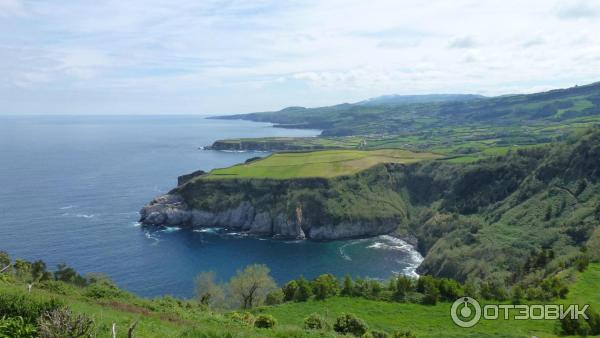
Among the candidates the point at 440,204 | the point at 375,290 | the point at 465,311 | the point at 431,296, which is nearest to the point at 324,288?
the point at 375,290

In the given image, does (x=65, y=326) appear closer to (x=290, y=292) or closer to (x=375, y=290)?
(x=290, y=292)

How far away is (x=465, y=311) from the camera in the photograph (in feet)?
137

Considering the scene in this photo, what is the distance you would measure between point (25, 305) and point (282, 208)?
107 m

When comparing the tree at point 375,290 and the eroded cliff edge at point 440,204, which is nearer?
the tree at point 375,290

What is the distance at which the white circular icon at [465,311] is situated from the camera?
38562 millimetres

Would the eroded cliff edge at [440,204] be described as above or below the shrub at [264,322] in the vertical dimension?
below

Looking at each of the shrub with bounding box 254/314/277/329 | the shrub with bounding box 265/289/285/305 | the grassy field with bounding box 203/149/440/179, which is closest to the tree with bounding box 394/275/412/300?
the shrub with bounding box 265/289/285/305

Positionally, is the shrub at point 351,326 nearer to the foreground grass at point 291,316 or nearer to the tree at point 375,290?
the foreground grass at point 291,316

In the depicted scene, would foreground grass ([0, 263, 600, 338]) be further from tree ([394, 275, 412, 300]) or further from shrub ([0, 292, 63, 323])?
tree ([394, 275, 412, 300])

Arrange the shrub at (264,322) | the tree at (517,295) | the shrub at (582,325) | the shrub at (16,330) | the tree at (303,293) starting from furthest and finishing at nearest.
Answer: the tree at (303,293)
the tree at (517,295)
the shrub at (582,325)
the shrub at (264,322)
the shrub at (16,330)

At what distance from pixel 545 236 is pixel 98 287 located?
81607mm

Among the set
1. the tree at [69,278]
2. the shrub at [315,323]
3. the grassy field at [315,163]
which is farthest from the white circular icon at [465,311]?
the grassy field at [315,163]

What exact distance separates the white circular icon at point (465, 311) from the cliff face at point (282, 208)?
253 ft

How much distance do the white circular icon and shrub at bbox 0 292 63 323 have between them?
32.0 metres
